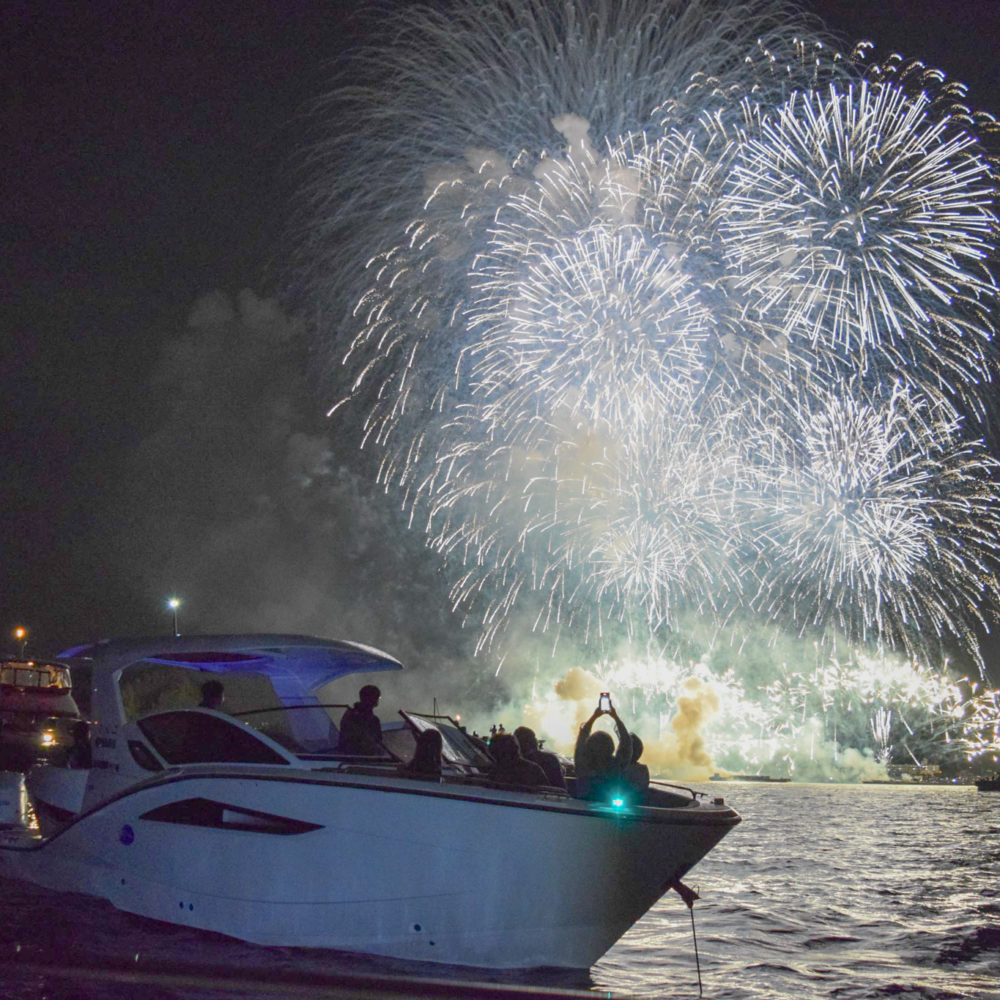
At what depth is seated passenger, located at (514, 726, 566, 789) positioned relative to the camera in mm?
10891

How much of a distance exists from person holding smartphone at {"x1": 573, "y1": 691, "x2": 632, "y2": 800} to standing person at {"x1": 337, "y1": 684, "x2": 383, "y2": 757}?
2266mm

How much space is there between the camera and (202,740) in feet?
36.3

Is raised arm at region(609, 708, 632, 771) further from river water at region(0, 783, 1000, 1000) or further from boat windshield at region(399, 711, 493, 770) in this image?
river water at region(0, 783, 1000, 1000)

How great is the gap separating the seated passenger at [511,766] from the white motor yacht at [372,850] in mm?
293

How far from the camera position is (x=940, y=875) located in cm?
2200

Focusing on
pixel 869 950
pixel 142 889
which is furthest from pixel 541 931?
pixel 869 950

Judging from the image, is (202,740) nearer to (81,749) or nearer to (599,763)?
(81,749)

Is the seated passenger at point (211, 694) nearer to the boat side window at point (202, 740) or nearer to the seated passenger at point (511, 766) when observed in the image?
the boat side window at point (202, 740)

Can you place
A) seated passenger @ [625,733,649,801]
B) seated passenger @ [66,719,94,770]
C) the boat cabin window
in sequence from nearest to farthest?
seated passenger @ [625,733,649,801] → seated passenger @ [66,719,94,770] → the boat cabin window

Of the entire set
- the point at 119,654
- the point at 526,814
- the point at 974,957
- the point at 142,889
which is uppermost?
the point at 119,654

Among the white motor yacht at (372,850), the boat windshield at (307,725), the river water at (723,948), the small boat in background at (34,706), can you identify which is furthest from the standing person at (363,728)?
the small boat in background at (34,706)

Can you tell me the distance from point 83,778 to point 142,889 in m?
2.31

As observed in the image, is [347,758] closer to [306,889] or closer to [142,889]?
[306,889]

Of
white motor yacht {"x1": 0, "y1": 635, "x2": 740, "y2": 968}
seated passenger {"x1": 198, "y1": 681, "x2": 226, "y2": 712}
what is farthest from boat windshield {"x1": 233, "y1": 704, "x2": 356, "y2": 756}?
white motor yacht {"x1": 0, "y1": 635, "x2": 740, "y2": 968}
